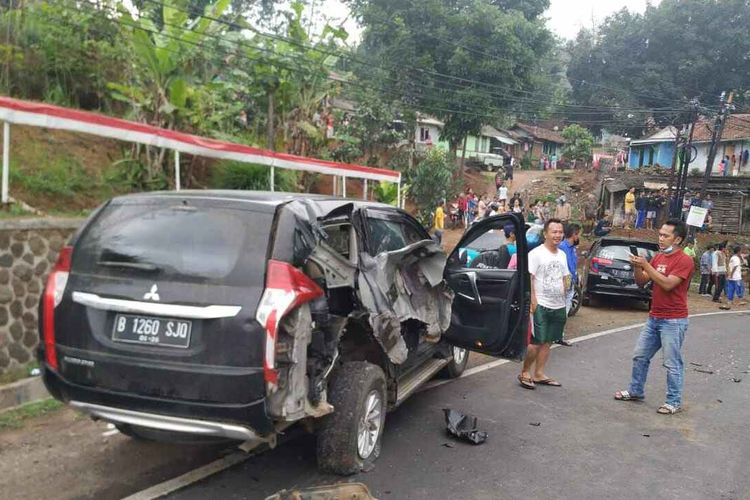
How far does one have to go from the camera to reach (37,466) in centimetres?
395

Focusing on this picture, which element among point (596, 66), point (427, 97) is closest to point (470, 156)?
point (427, 97)

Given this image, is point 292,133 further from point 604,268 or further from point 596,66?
point 596,66

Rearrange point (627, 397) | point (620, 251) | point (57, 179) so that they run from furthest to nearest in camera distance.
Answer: point (620, 251), point (57, 179), point (627, 397)

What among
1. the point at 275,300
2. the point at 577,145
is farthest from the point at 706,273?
the point at 577,145

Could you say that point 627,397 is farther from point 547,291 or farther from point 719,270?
point 719,270

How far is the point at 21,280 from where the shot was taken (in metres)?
5.64

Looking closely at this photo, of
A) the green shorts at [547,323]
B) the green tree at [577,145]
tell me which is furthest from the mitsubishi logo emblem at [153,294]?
the green tree at [577,145]

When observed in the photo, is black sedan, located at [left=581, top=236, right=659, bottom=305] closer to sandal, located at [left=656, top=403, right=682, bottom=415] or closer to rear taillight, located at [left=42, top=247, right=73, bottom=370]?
sandal, located at [left=656, top=403, right=682, bottom=415]

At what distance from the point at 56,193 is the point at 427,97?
25112 millimetres

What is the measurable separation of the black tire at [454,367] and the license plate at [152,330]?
144 inches

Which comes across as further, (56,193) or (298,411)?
(56,193)

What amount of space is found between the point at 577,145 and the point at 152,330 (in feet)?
148

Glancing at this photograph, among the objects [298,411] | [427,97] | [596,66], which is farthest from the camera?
[596,66]

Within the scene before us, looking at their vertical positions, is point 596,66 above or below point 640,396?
above
